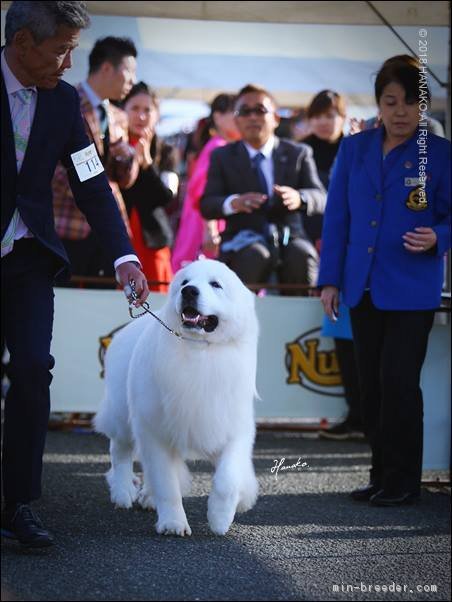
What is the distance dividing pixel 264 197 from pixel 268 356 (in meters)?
1.17

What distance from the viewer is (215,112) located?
31.6 feet

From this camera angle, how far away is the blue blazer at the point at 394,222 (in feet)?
17.8

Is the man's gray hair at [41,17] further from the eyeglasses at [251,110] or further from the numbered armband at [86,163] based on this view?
the eyeglasses at [251,110]

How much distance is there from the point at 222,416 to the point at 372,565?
0.99 metres

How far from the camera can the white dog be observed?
4.70m

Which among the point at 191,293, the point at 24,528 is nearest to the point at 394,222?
the point at 191,293

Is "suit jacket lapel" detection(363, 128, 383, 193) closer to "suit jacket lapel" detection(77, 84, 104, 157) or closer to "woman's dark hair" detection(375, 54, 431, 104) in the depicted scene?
"woman's dark hair" detection(375, 54, 431, 104)

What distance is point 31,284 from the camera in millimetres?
4238

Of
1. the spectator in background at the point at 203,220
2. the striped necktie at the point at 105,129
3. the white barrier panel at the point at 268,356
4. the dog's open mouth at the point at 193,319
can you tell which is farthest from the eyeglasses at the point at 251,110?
the dog's open mouth at the point at 193,319

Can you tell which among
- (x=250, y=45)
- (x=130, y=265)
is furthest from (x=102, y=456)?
(x=250, y=45)

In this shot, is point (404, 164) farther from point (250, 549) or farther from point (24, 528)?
point (24, 528)

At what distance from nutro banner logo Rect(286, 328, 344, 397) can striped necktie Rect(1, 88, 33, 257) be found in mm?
3868

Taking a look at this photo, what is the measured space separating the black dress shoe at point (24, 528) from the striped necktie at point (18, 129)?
3.42 ft

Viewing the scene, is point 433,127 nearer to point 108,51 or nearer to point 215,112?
point 108,51
